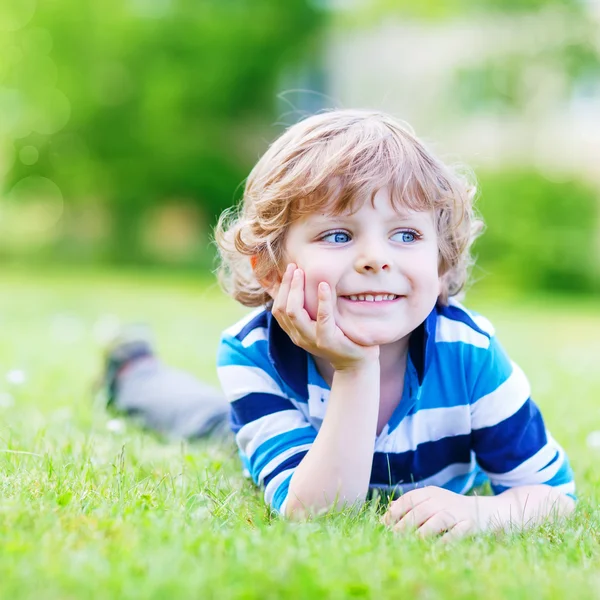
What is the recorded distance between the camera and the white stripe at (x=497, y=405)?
8.61 feet

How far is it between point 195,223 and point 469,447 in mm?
17660

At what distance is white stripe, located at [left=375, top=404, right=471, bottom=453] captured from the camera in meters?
2.64

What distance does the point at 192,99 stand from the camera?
62.1 feet

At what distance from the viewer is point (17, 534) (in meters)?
1.93

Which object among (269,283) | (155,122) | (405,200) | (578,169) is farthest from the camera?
(155,122)

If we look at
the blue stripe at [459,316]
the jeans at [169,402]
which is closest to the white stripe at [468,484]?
the blue stripe at [459,316]

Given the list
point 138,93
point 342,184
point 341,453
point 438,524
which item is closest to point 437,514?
point 438,524

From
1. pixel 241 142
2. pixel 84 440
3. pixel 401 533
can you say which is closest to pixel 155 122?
pixel 241 142

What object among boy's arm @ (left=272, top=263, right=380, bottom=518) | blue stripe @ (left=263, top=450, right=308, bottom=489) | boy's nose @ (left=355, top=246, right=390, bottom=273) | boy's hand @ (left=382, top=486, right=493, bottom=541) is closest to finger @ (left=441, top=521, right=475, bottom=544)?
boy's hand @ (left=382, top=486, right=493, bottom=541)

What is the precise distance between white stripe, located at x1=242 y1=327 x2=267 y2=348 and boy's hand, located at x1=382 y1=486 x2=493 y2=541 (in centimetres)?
66

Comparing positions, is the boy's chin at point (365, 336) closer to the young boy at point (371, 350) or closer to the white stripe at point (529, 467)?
the young boy at point (371, 350)

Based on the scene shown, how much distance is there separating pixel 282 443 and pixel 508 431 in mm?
676

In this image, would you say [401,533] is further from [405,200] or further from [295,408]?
[405,200]

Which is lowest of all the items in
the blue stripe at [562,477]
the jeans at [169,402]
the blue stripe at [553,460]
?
the jeans at [169,402]
